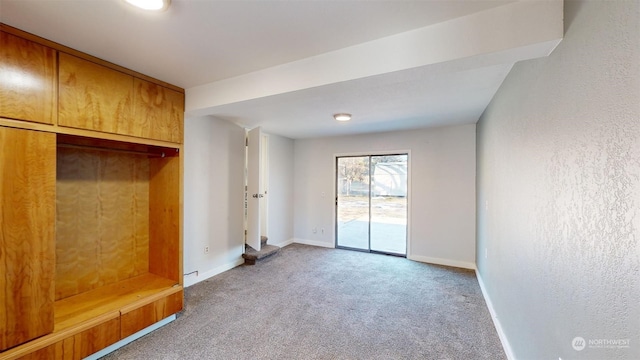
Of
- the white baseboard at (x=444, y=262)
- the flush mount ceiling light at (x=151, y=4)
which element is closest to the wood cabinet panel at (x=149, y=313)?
the flush mount ceiling light at (x=151, y=4)

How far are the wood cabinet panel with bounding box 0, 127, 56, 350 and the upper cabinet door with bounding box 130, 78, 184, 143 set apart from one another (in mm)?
603

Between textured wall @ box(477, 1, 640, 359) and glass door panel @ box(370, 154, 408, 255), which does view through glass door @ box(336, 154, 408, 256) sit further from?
textured wall @ box(477, 1, 640, 359)

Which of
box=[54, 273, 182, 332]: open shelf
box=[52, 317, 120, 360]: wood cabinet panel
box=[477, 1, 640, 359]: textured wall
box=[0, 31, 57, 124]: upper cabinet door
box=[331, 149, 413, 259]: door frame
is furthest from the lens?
box=[331, 149, 413, 259]: door frame

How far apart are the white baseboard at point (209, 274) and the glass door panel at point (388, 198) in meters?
2.54

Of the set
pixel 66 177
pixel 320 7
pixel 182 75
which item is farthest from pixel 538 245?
pixel 66 177

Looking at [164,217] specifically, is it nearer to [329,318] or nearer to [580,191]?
[329,318]

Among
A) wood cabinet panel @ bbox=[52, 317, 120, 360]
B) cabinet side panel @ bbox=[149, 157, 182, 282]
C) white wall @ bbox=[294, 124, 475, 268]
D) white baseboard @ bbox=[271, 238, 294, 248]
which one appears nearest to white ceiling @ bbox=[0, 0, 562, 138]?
cabinet side panel @ bbox=[149, 157, 182, 282]

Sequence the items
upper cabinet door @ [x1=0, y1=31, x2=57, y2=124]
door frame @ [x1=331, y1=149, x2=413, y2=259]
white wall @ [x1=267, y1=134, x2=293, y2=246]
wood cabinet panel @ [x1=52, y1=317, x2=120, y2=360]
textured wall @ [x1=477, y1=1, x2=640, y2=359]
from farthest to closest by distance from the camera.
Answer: white wall @ [x1=267, y1=134, x2=293, y2=246], door frame @ [x1=331, y1=149, x2=413, y2=259], wood cabinet panel @ [x1=52, y1=317, x2=120, y2=360], upper cabinet door @ [x1=0, y1=31, x2=57, y2=124], textured wall @ [x1=477, y1=1, x2=640, y2=359]

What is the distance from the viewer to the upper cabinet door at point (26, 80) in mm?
1515

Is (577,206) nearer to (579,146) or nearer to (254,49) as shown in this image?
(579,146)

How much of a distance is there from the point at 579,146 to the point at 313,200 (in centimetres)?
448

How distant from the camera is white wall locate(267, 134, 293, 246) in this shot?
16.1ft

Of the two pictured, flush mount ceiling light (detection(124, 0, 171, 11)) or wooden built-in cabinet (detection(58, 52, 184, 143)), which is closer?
flush mount ceiling light (detection(124, 0, 171, 11))

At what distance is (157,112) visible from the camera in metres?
2.33
